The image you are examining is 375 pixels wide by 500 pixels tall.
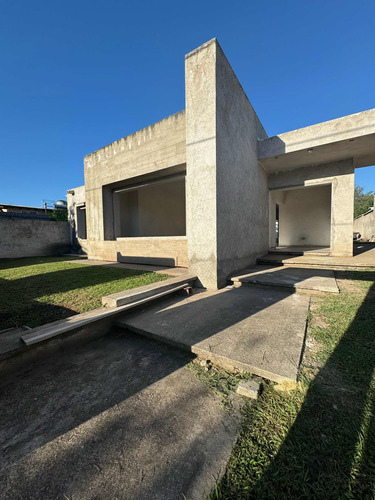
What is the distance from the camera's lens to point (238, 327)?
225 cm

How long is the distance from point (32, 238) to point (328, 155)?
12.7 meters

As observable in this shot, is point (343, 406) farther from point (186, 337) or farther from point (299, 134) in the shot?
point (299, 134)

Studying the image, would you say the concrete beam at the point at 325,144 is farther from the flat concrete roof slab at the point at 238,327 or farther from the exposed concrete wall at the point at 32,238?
the exposed concrete wall at the point at 32,238

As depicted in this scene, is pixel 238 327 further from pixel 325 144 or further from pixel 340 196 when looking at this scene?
pixel 340 196

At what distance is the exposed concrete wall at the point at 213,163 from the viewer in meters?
3.71

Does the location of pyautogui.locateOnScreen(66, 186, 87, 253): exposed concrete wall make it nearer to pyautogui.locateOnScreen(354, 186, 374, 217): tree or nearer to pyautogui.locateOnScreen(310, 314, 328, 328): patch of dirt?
pyautogui.locateOnScreen(310, 314, 328, 328): patch of dirt

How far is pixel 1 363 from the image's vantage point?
1.69 meters

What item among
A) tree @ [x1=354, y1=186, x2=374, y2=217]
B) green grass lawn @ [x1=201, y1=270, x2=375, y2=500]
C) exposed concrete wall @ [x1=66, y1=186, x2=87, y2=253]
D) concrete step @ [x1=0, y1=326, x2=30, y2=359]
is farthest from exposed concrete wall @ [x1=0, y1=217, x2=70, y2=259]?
tree @ [x1=354, y1=186, x2=374, y2=217]

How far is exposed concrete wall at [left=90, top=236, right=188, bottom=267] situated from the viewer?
5352mm

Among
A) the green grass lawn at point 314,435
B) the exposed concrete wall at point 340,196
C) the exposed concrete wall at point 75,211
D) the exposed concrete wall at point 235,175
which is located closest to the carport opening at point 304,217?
the exposed concrete wall at point 340,196

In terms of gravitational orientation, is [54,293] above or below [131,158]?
below

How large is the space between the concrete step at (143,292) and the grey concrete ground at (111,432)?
88cm

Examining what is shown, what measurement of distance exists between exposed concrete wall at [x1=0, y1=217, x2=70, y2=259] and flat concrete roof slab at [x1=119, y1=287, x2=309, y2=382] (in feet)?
33.3

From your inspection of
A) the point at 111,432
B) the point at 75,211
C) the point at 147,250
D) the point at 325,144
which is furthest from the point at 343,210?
the point at 75,211
